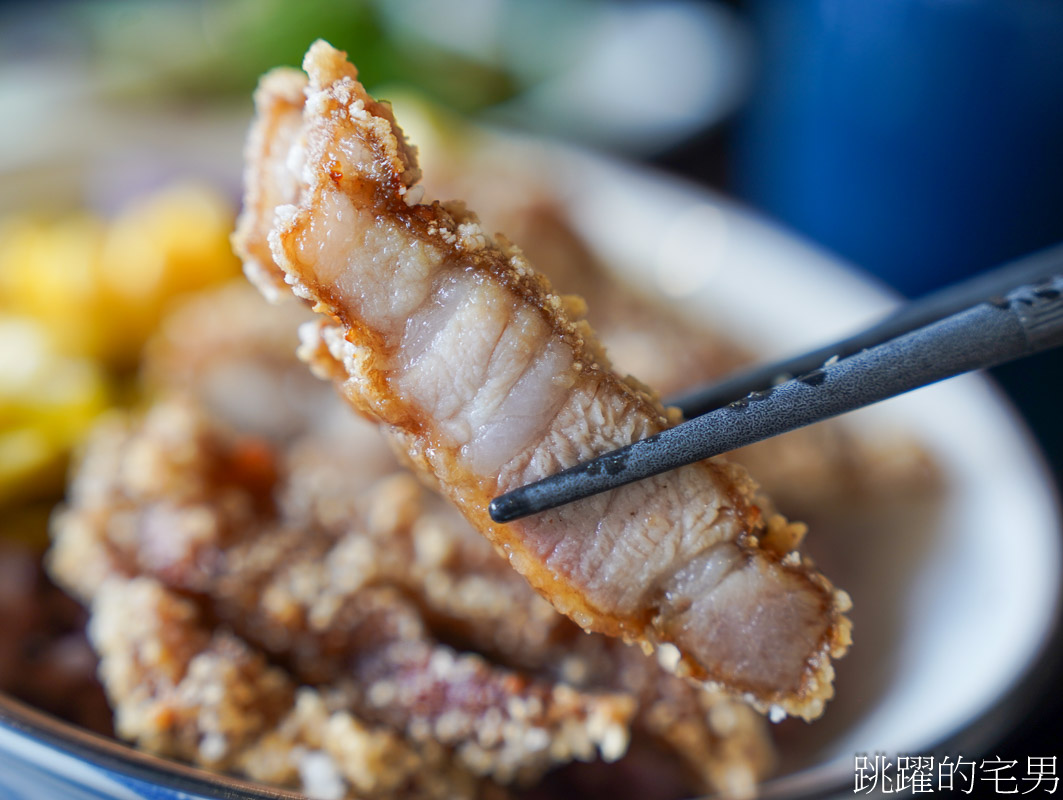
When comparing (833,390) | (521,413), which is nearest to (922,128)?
(833,390)

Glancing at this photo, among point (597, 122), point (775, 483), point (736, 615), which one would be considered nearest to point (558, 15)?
point (597, 122)

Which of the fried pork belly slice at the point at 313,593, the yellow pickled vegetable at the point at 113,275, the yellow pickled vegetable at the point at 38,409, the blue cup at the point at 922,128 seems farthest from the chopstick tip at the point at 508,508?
the blue cup at the point at 922,128

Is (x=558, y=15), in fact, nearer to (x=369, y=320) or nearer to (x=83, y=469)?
(x=83, y=469)

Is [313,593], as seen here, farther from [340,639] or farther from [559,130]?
[559,130]

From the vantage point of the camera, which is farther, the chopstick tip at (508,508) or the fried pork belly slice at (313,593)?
the fried pork belly slice at (313,593)

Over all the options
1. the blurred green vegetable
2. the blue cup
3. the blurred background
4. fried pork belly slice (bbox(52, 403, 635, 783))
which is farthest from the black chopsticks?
the blurred green vegetable

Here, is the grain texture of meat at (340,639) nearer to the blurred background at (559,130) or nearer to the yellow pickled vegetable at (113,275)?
the blurred background at (559,130)

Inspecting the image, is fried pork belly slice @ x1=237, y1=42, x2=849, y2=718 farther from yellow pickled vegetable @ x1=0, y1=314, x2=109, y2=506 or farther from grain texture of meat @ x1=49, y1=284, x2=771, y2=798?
yellow pickled vegetable @ x1=0, y1=314, x2=109, y2=506
